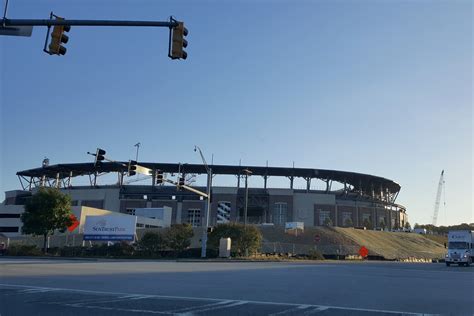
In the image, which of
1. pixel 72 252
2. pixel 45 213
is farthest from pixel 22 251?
pixel 72 252

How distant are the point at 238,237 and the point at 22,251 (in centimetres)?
2100

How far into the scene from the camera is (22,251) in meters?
46.4

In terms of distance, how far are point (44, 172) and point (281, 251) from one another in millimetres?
79562

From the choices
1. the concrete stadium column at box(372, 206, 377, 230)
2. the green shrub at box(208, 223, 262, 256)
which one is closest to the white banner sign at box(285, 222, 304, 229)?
the green shrub at box(208, 223, 262, 256)

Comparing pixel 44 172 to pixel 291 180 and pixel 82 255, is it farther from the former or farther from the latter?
pixel 82 255

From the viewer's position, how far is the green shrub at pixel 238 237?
4716cm

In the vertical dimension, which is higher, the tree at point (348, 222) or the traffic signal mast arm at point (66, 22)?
the tree at point (348, 222)

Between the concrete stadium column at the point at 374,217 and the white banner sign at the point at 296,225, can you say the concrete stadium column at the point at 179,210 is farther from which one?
the concrete stadium column at the point at 374,217

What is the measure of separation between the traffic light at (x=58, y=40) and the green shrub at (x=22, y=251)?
3716cm

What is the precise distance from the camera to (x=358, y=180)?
386 feet

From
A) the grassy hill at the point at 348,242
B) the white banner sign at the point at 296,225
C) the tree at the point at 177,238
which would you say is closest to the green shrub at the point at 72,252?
the tree at the point at 177,238

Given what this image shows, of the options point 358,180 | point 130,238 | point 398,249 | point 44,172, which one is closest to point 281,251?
point 130,238

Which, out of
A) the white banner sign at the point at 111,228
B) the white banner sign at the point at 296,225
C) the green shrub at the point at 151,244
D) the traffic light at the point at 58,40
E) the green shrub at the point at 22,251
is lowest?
the green shrub at the point at 22,251

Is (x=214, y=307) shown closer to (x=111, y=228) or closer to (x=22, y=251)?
(x=22, y=251)
